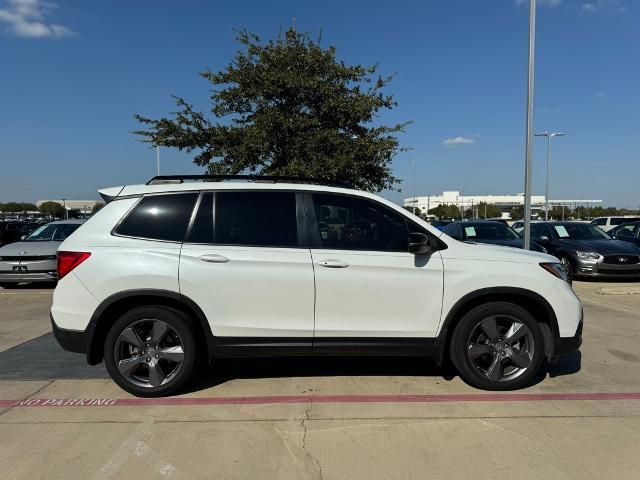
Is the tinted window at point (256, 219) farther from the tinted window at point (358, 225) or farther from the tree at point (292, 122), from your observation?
the tree at point (292, 122)

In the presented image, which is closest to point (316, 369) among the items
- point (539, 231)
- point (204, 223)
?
point (204, 223)

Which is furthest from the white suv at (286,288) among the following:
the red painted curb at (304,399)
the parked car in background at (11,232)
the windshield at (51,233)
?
the parked car in background at (11,232)

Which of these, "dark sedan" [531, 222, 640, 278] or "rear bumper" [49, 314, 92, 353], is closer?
"rear bumper" [49, 314, 92, 353]

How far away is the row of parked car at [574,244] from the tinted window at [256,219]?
7970 millimetres

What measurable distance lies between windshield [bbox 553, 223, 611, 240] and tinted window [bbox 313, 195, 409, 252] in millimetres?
10315

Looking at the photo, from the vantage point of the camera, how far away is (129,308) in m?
4.38

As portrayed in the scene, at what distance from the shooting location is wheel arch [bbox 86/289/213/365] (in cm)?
423

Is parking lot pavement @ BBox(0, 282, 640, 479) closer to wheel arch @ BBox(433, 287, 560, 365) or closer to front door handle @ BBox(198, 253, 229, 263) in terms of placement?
wheel arch @ BBox(433, 287, 560, 365)

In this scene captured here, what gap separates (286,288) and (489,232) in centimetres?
1000

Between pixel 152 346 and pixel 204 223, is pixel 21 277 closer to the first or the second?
pixel 152 346

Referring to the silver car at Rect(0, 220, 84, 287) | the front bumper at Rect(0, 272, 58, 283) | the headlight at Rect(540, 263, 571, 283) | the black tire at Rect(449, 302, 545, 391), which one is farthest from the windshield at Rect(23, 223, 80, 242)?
the headlight at Rect(540, 263, 571, 283)

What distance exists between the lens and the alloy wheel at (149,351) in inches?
169

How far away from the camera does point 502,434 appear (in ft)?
12.0

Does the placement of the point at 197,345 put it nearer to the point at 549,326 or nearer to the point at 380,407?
the point at 380,407
